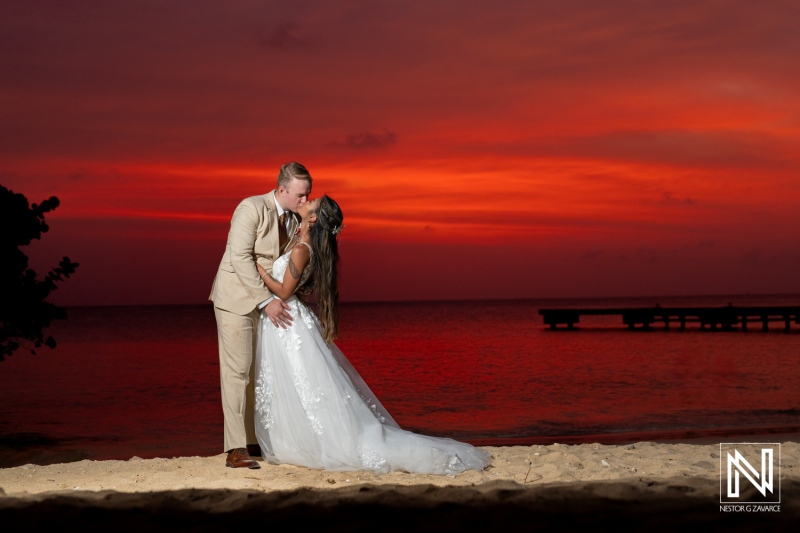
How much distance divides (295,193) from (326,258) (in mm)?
533

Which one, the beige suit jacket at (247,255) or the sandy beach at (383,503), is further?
the beige suit jacket at (247,255)

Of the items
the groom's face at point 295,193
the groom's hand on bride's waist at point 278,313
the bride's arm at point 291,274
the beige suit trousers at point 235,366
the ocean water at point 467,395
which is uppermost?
the groom's face at point 295,193

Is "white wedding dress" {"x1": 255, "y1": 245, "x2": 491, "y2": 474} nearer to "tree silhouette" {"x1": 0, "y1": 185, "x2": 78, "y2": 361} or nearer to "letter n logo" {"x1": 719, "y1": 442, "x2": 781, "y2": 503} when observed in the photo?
"letter n logo" {"x1": 719, "y1": 442, "x2": 781, "y2": 503}

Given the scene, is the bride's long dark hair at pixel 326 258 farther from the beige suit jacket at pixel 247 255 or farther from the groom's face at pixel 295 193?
the beige suit jacket at pixel 247 255

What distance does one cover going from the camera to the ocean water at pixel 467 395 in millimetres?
13180

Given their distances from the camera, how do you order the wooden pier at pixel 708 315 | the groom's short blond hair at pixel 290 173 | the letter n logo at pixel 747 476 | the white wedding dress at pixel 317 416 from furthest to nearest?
the wooden pier at pixel 708 315 → the white wedding dress at pixel 317 416 → the groom's short blond hair at pixel 290 173 → the letter n logo at pixel 747 476

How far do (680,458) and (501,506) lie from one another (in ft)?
9.76

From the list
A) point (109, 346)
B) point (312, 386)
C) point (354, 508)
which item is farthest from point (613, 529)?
point (109, 346)

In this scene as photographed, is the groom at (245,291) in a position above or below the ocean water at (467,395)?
above

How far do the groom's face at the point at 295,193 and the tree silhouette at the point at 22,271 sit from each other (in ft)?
18.0

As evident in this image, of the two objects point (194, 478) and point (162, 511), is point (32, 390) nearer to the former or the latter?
point (194, 478)

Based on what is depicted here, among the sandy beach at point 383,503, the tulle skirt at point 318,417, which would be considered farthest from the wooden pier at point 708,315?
the sandy beach at point 383,503

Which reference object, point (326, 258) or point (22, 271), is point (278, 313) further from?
point (22, 271)

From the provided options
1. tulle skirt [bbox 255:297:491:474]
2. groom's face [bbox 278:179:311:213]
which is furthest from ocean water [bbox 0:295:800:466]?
groom's face [bbox 278:179:311:213]
